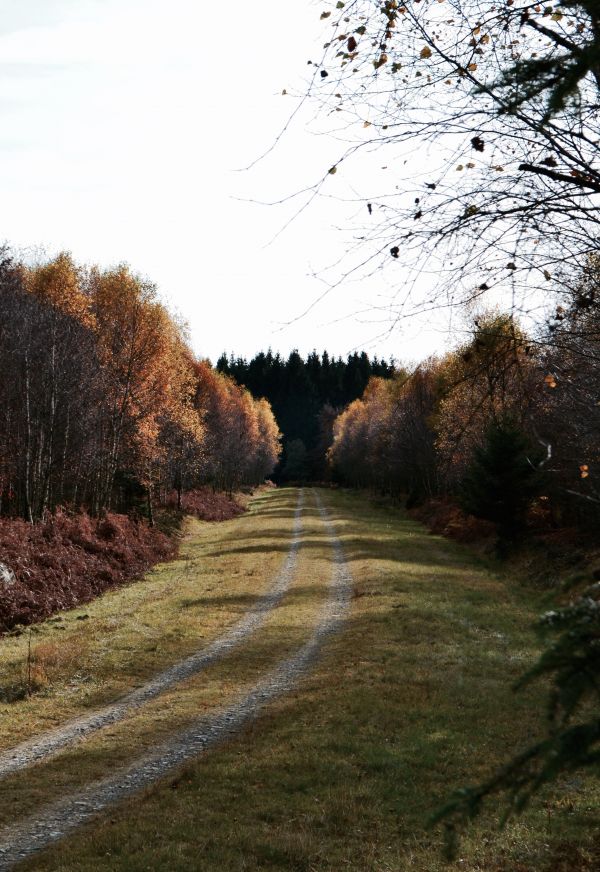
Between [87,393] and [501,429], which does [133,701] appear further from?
[87,393]

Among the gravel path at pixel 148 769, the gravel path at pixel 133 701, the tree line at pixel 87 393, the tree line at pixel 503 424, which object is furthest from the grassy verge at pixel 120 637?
the tree line at pixel 503 424

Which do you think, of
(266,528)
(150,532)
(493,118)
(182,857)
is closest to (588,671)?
(493,118)

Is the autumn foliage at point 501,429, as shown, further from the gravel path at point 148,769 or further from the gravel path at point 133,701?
the gravel path at point 133,701

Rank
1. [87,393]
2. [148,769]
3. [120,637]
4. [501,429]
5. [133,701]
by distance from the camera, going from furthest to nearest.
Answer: [87,393]
[501,429]
[120,637]
[133,701]
[148,769]

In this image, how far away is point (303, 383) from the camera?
187125mm

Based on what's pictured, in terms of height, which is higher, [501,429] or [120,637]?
[501,429]

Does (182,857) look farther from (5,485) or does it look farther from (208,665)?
(5,485)

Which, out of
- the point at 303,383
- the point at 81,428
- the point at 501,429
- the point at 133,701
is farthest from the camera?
the point at 303,383

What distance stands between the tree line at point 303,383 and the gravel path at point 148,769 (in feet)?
514

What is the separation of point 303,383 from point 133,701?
6876 inches

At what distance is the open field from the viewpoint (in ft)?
24.4

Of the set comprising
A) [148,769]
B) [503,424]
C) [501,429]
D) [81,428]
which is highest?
[81,428]

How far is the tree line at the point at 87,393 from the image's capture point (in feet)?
97.6

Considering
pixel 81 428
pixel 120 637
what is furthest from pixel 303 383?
pixel 120 637
